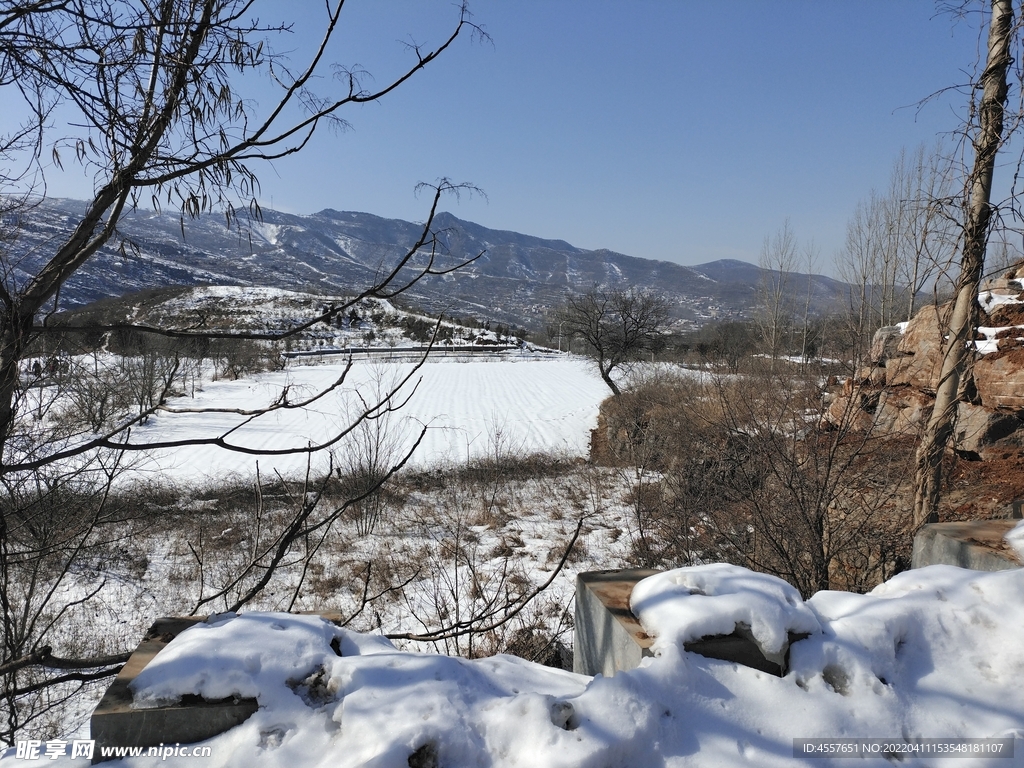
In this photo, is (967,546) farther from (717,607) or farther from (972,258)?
(972,258)

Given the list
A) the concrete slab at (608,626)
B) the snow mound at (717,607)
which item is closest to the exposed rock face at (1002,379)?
the snow mound at (717,607)

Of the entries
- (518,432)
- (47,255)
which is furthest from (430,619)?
(518,432)

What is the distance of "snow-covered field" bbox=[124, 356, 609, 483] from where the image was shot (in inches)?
653

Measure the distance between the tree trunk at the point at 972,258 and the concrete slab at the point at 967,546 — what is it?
74cm

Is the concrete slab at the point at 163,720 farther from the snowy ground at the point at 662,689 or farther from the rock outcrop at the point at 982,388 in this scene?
the rock outcrop at the point at 982,388

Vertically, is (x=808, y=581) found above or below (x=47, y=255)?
below

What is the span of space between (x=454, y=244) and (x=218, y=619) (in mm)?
1662

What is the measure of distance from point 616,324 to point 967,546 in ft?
76.7

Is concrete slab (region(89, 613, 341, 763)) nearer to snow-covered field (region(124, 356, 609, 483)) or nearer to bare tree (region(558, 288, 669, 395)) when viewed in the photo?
snow-covered field (region(124, 356, 609, 483))

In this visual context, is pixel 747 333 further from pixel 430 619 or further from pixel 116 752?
pixel 116 752

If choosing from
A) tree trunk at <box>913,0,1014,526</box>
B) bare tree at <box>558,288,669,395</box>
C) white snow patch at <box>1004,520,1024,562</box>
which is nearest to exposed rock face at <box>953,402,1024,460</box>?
tree trunk at <box>913,0,1014,526</box>

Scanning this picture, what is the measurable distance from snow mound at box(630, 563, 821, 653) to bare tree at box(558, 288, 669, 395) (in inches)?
861

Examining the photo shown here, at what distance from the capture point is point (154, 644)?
2.06m

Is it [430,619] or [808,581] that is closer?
[808,581]
